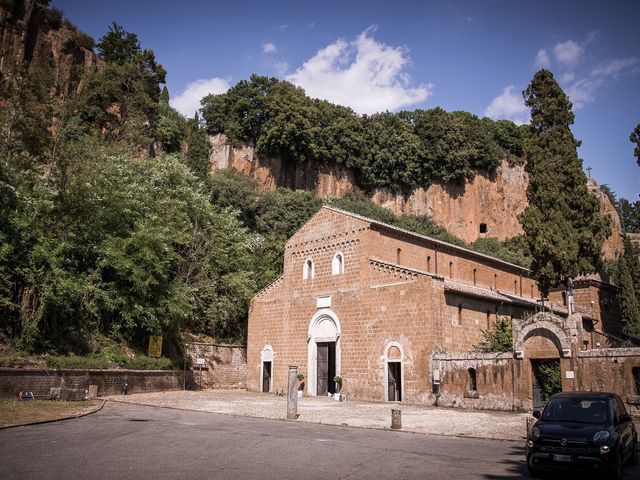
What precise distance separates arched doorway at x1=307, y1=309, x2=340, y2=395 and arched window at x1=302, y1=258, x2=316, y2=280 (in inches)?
115

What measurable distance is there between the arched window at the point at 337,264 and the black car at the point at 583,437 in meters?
22.4

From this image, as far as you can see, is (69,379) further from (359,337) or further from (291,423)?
(359,337)

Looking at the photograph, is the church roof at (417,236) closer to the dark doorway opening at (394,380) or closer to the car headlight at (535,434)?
the dark doorway opening at (394,380)

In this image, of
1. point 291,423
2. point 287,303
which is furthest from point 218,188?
point 291,423

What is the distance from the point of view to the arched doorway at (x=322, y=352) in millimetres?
33688

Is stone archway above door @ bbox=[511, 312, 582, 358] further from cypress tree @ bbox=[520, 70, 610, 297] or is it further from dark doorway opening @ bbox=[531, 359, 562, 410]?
cypress tree @ bbox=[520, 70, 610, 297]

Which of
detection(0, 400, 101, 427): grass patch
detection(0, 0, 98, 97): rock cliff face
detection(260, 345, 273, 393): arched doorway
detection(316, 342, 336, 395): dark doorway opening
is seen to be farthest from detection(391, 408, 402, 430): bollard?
detection(0, 0, 98, 97): rock cliff face

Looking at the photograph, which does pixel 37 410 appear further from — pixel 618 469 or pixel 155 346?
pixel 618 469

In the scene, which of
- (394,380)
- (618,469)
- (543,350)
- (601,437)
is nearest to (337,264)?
(394,380)

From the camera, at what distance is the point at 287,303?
122ft

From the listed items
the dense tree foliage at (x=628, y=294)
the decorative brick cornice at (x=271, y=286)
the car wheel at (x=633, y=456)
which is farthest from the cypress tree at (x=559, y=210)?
the dense tree foliage at (x=628, y=294)

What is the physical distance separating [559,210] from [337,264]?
13455 millimetres

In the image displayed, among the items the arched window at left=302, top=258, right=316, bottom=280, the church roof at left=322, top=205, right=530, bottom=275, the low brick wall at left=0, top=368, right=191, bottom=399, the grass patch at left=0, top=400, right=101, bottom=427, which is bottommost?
the grass patch at left=0, top=400, right=101, bottom=427

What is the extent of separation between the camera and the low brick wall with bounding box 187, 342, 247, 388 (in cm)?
3847
